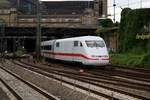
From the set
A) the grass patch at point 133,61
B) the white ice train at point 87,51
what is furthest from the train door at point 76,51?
the grass patch at point 133,61

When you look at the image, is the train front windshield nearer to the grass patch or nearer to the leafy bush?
the grass patch

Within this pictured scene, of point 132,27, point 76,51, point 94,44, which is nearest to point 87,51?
point 94,44

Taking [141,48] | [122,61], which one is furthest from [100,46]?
[141,48]

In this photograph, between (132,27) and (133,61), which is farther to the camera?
(132,27)

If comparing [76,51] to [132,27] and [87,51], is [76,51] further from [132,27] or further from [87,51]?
[132,27]

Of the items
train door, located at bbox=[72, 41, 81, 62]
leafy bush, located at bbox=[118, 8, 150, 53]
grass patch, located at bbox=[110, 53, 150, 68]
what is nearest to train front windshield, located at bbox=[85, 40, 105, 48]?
train door, located at bbox=[72, 41, 81, 62]

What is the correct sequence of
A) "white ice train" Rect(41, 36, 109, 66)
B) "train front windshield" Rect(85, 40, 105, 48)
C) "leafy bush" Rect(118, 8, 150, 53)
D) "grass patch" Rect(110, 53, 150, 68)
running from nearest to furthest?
"white ice train" Rect(41, 36, 109, 66) → "train front windshield" Rect(85, 40, 105, 48) → "grass patch" Rect(110, 53, 150, 68) → "leafy bush" Rect(118, 8, 150, 53)

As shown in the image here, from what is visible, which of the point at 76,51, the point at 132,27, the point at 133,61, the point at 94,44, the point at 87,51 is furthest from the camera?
the point at 132,27

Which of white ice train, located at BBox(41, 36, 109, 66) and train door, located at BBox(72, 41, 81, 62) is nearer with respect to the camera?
white ice train, located at BBox(41, 36, 109, 66)

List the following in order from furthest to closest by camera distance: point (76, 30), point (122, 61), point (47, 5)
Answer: point (47, 5) → point (76, 30) → point (122, 61)

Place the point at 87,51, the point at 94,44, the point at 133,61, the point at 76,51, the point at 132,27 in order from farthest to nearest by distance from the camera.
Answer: the point at 132,27 < the point at 133,61 < the point at 76,51 < the point at 94,44 < the point at 87,51

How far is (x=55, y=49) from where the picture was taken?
5025 cm

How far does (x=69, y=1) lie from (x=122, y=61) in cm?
13274

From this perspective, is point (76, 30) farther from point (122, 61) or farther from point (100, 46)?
point (100, 46)
